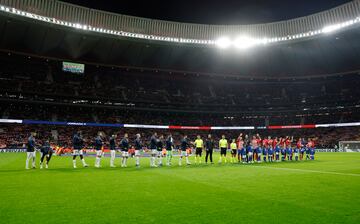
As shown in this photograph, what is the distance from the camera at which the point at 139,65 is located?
55719mm

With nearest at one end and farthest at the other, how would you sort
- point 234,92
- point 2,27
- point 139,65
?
point 2,27 < point 139,65 < point 234,92

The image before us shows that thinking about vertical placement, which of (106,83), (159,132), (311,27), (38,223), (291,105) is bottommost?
(38,223)

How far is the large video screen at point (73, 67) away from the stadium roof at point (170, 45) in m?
1.45

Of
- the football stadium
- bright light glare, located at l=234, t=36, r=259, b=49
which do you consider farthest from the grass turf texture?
bright light glare, located at l=234, t=36, r=259, b=49

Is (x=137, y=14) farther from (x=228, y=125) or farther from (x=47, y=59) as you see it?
(x=228, y=125)

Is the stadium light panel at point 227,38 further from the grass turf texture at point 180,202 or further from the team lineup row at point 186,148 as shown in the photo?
the grass turf texture at point 180,202

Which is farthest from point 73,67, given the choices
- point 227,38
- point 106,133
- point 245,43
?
point 245,43

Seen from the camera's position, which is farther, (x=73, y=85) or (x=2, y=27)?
(x=73, y=85)

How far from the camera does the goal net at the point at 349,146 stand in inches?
1811

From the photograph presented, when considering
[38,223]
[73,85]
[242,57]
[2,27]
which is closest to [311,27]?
[242,57]

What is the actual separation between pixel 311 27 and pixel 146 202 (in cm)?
5083

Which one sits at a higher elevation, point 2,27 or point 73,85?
point 2,27

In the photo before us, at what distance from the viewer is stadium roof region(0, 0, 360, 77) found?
138 feet

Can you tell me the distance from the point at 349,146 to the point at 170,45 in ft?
114
